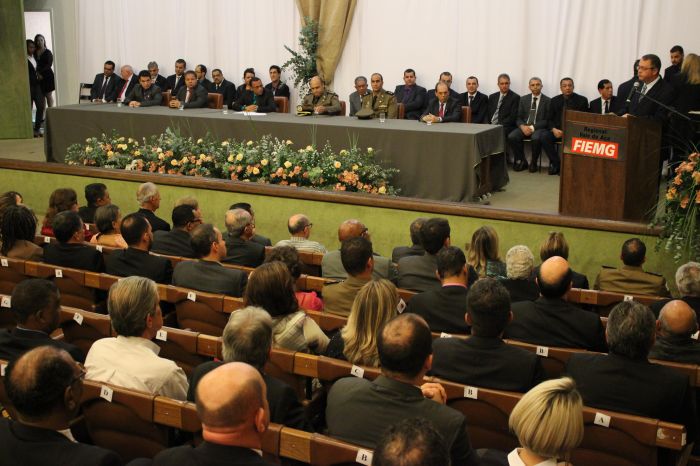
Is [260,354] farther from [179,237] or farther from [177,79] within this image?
[177,79]

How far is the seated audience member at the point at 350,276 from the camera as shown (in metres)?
3.77

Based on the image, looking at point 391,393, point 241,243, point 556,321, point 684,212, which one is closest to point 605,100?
point 684,212

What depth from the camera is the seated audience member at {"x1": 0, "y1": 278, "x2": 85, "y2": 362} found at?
2977 mm

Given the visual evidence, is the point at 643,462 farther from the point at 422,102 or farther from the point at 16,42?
the point at 16,42

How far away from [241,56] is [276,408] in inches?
406

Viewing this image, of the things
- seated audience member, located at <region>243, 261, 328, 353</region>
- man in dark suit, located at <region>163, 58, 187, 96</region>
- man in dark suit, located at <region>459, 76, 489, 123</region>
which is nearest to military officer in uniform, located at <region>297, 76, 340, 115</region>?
man in dark suit, located at <region>459, 76, 489, 123</region>

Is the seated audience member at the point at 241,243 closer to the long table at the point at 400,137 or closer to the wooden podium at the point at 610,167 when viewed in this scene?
the wooden podium at the point at 610,167

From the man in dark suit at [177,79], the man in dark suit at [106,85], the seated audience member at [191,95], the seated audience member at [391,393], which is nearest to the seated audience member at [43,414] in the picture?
the seated audience member at [391,393]

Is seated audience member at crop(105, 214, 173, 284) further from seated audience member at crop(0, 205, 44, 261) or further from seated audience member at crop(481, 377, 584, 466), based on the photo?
seated audience member at crop(481, 377, 584, 466)

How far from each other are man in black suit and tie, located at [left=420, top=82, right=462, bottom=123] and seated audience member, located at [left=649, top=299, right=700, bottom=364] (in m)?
6.51

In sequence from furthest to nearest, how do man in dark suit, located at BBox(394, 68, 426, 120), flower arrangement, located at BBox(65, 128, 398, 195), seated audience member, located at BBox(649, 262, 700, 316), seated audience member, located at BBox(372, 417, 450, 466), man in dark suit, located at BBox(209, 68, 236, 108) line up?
man in dark suit, located at BBox(209, 68, 236, 108), man in dark suit, located at BBox(394, 68, 426, 120), flower arrangement, located at BBox(65, 128, 398, 195), seated audience member, located at BBox(649, 262, 700, 316), seated audience member, located at BBox(372, 417, 450, 466)

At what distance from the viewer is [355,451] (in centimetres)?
221

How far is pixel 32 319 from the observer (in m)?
2.99

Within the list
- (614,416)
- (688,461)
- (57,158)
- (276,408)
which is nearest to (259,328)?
(276,408)
